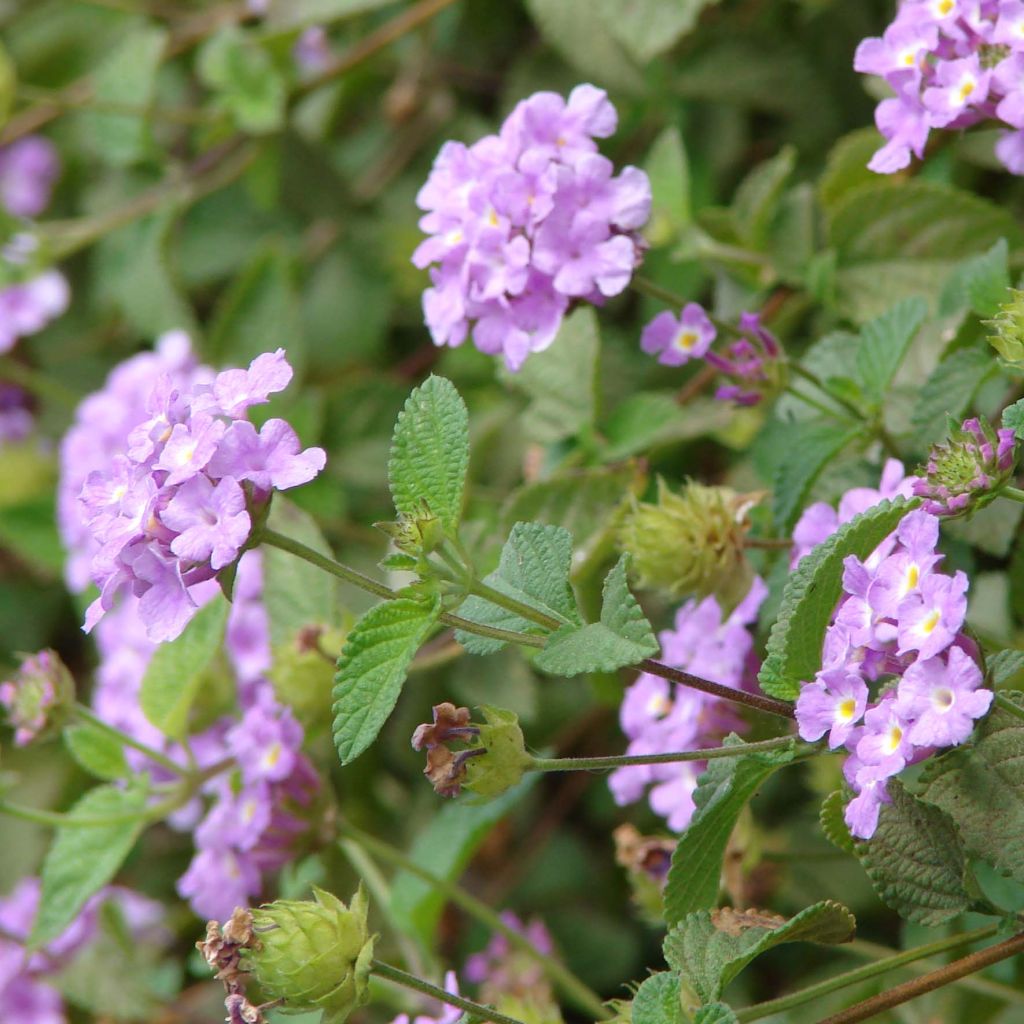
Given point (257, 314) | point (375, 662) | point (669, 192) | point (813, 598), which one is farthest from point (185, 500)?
point (257, 314)

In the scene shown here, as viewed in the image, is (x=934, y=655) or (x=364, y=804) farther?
(x=364, y=804)

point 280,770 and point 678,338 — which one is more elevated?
point 678,338

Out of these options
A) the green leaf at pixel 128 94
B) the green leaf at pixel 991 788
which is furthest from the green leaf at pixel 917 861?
the green leaf at pixel 128 94

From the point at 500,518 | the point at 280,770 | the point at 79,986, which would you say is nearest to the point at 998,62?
the point at 500,518

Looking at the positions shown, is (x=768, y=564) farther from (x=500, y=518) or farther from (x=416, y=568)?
(x=416, y=568)

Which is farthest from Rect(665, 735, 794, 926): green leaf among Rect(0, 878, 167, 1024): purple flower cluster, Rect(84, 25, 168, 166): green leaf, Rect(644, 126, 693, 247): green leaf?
Rect(84, 25, 168, 166): green leaf

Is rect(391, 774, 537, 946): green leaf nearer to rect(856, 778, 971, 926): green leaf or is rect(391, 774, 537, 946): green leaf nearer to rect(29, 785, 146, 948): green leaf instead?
rect(29, 785, 146, 948): green leaf

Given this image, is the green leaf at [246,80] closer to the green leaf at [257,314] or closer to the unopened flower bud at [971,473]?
the green leaf at [257,314]

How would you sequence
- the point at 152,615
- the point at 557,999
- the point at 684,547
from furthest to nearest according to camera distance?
the point at 557,999 < the point at 684,547 < the point at 152,615
